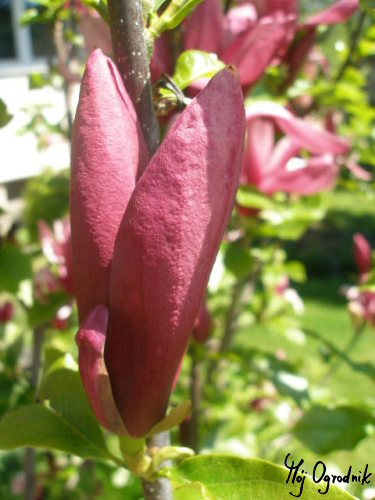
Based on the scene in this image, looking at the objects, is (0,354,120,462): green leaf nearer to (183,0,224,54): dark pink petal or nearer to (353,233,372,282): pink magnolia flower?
(183,0,224,54): dark pink petal

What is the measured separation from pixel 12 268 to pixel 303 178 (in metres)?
0.56

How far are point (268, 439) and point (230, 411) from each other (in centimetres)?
14

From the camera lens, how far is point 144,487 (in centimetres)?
56

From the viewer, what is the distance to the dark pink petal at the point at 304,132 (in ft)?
2.58

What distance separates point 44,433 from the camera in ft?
1.85

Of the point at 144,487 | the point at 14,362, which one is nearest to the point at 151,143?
the point at 144,487

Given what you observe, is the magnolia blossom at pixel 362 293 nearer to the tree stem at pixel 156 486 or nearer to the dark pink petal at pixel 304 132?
the dark pink petal at pixel 304 132

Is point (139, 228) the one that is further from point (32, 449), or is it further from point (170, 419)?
point (32, 449)

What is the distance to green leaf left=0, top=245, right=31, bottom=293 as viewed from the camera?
110 cm

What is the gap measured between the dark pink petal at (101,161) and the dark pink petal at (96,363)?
1.3 inches

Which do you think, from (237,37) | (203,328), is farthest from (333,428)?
(237,37)

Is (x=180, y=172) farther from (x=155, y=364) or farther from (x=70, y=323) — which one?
(x=70, y=323)

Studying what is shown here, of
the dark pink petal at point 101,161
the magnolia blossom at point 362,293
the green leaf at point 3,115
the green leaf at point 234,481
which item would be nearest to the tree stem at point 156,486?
the green leaf at point 234,481

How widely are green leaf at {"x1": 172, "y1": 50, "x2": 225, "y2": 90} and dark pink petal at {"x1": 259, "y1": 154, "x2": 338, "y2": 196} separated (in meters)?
0.46
